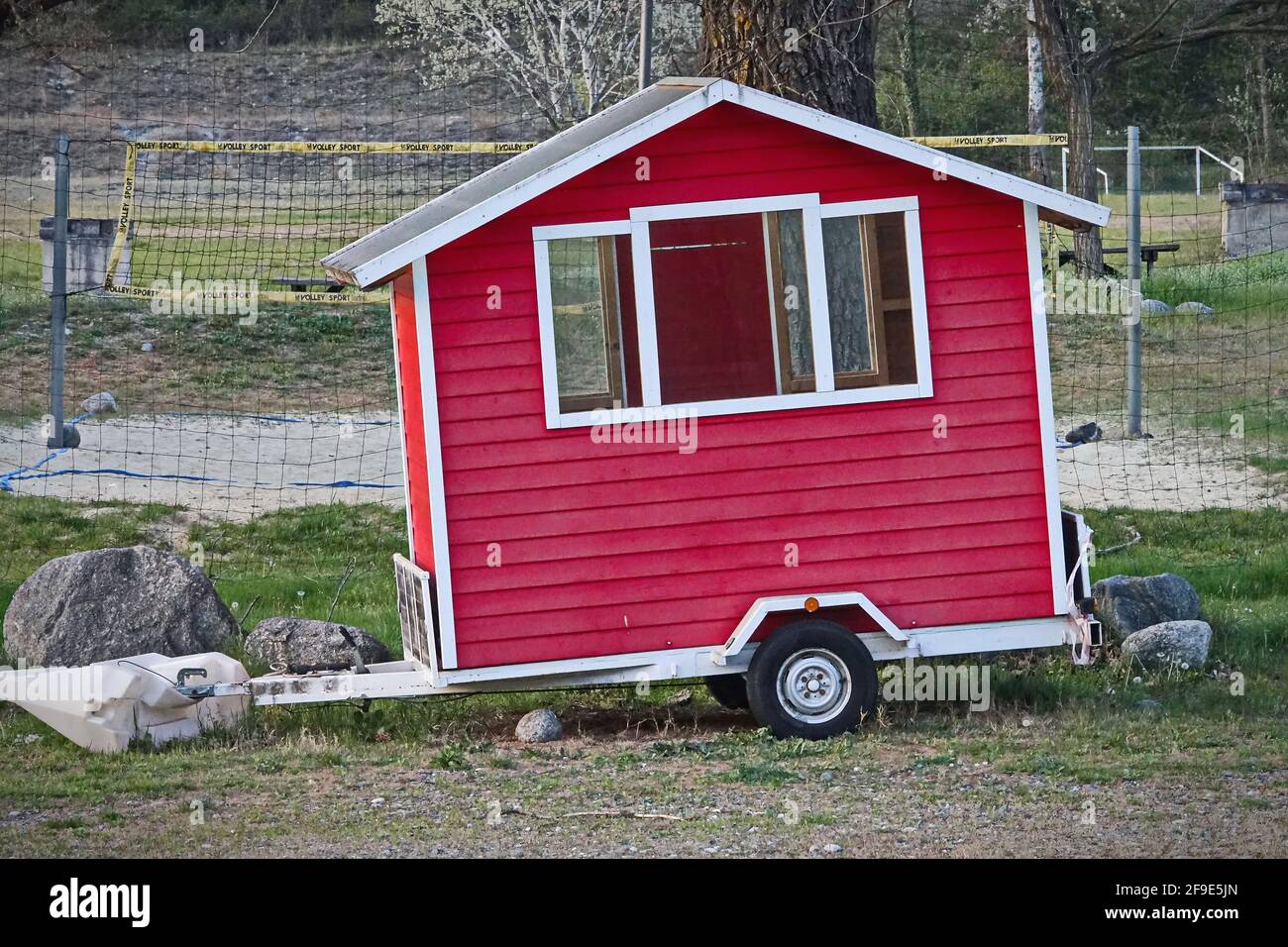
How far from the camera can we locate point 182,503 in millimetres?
14031

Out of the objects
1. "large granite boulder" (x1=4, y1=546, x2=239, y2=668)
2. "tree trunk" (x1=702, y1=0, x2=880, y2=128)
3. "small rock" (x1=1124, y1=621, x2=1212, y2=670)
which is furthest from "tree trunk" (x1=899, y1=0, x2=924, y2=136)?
"large granite boulder" (x1=4, y1=546, x2=239, y2=668)

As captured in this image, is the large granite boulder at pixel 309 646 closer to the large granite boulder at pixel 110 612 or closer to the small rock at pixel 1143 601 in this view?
the large granite boulder at pixel 110 612

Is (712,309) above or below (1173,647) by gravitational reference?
above

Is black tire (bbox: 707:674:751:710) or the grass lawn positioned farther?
black tire (bbox: 707:674:751:710)

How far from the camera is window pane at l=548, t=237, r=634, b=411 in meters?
8.39

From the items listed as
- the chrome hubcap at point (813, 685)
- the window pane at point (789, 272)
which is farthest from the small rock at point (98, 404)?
the chrome hubcap at point (813, 685)

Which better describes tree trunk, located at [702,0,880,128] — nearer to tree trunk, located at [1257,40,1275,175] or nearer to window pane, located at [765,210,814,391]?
window pane, located at [765,210,814,391]

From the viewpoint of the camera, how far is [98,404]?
672 inches

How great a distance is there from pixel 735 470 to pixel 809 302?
92 cm

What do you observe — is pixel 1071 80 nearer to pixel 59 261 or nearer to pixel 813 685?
pixel 59 261

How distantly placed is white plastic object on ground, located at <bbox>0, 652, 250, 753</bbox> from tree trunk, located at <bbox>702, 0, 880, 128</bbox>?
4977mm

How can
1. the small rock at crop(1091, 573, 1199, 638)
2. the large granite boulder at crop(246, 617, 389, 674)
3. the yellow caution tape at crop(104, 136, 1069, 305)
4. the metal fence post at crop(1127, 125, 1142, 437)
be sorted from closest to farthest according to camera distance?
1. the large granite boulder at crop(246, 617, 389, 674)
2. the small rock at crop(1091, 573, 1199, 638)
3. the yellow caution tape at crop(104, 136, 1069, 305)
4. the metal fence post at crop(1127, 125, 1142, 437)

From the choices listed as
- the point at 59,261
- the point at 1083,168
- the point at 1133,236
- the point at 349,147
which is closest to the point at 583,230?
the point at 349,147
